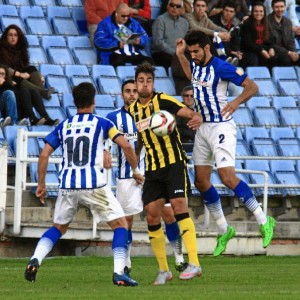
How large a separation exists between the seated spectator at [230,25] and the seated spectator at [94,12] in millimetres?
2101

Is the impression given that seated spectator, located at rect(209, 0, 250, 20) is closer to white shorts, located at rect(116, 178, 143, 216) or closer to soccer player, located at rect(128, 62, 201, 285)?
white shorts, located at rect(116, 178, 143, 216)

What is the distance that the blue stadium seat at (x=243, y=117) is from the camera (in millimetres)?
20516

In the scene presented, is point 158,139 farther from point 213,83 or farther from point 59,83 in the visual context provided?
point 59,83

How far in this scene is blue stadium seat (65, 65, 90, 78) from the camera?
20.0 metres

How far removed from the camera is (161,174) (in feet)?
40.7

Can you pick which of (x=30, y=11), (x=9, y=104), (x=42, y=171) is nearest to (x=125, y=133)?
(x=42, y=171)

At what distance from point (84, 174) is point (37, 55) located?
862cm

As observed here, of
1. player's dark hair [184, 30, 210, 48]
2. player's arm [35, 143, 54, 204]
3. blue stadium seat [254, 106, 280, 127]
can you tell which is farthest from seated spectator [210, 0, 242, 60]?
player's arm [35, 143, 54, 204]

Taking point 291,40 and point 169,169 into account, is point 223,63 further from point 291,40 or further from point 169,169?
point 291,40

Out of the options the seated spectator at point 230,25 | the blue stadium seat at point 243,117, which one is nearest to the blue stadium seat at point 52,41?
the seated spectator at point 230,25

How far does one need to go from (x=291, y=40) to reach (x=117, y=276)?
11.9 metres

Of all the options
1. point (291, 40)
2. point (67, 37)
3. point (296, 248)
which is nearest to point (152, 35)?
point (67, 37)

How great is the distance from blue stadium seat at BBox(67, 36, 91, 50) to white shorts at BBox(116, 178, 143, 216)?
7188 millimetres

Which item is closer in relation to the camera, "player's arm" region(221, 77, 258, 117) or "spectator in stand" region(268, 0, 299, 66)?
"player's arm" region(221, 77, 258, 117)
